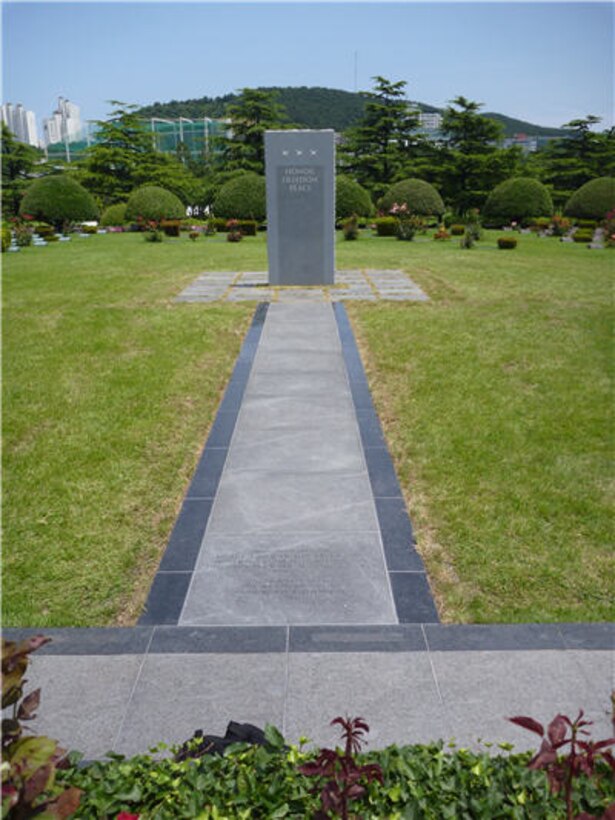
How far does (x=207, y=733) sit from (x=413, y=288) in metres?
12.9

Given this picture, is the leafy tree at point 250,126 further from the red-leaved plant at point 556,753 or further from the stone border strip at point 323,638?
the red-leaved plant at point 556,753

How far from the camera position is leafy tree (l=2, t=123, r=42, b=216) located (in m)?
40.1

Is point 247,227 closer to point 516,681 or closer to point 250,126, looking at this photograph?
point 250,126

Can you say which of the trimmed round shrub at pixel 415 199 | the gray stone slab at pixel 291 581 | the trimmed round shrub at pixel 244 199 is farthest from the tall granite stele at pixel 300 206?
the trimmed round shrub at pixel 415 199

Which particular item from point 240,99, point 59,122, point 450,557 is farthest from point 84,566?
point 59,122

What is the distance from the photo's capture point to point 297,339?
10992mm

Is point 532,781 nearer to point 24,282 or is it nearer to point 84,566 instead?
point 84,566

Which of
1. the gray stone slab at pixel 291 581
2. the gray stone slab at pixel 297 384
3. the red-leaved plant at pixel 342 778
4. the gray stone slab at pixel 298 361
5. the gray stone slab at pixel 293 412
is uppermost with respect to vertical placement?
the red-leaved plant at pixel 342 778

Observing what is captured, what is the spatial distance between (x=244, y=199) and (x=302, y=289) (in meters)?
17.1

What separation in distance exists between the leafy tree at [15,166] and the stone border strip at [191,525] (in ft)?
122

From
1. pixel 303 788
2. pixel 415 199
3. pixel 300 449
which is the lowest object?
pixel 300 449

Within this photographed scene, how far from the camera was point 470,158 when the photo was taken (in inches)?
1553

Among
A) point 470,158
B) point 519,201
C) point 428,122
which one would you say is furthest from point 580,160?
point 428,122

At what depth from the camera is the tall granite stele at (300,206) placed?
14.5 meters
